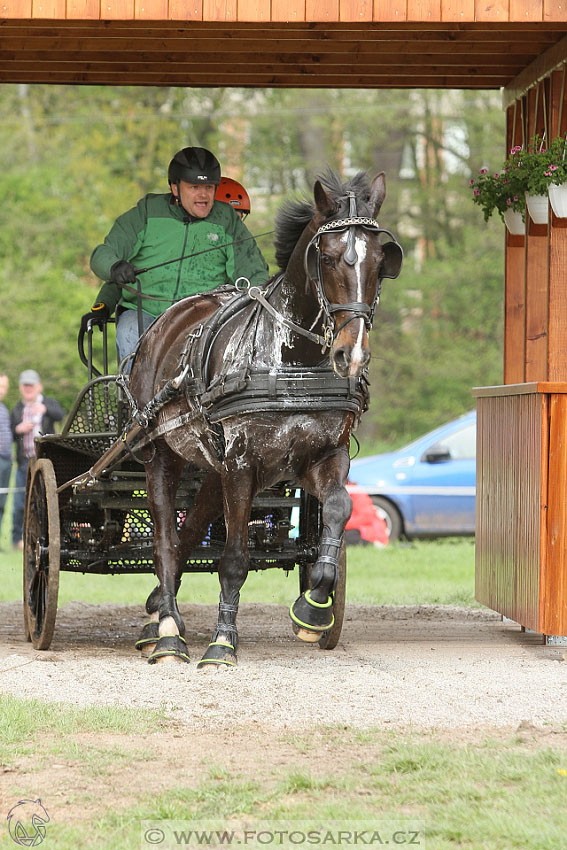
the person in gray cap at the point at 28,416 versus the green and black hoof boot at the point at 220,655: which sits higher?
the person in gray cap at the point at 28,416

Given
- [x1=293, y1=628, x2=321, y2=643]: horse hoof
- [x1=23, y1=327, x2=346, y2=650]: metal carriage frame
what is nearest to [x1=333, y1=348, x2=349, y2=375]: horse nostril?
[x1=293, y1=628, x2=321, y2=643]: horse hoof

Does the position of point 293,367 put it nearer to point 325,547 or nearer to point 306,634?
point 325,547

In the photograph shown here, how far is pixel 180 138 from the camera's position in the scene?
86.4ft

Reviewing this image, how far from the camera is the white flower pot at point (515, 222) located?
8320mm

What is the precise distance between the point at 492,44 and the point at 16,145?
62.9ft

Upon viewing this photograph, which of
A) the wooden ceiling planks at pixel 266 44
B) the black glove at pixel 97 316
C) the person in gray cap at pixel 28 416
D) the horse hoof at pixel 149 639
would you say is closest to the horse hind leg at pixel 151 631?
the horse hoof at pixel 149 639

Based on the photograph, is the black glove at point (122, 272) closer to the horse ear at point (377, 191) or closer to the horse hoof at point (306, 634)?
the horse ear at point (377, 191)

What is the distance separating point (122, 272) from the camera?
302 inches

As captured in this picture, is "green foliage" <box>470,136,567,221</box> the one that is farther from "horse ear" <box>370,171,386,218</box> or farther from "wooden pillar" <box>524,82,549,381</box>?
"horse ear" <box>370,171,386,218</box>

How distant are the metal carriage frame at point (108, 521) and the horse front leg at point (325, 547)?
114cm

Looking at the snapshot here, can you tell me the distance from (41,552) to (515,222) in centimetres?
371

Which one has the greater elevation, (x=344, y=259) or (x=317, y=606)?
(x=344, y=259)

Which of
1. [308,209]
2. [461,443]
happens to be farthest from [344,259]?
[461,443]

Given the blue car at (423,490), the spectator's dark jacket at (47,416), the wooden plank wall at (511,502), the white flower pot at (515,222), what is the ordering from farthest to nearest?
the blue car at (423,490), the spectator's dark jacket at (47,416), the white flower pot at (515,222), the wooden plank wall at (511,502)
